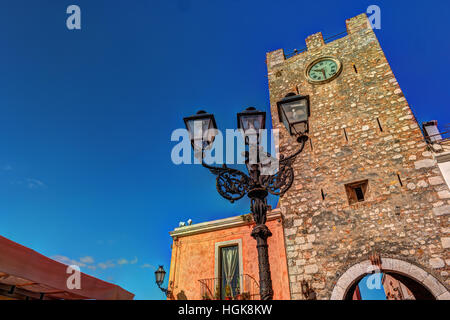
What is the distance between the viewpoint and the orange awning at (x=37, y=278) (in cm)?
327

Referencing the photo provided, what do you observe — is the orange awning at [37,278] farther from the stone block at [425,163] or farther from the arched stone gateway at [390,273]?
the stone block at [425,163]

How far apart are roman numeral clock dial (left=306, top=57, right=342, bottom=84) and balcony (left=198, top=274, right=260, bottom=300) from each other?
7.67 m

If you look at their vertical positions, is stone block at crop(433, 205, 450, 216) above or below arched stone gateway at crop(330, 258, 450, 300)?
above

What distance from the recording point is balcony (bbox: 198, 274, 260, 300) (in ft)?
25.7

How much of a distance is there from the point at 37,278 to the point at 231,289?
19.3 feet

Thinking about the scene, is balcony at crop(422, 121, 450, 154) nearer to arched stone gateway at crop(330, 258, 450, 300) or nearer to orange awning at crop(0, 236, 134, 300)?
arched stone gateway at crop(330, 258, 450, 300)

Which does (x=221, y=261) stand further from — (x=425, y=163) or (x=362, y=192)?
(x=425, y=163)

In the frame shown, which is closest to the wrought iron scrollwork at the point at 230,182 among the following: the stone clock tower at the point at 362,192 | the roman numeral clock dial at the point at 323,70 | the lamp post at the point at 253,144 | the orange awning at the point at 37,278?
the lamp post at the point at 253,144

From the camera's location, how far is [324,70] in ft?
35.1

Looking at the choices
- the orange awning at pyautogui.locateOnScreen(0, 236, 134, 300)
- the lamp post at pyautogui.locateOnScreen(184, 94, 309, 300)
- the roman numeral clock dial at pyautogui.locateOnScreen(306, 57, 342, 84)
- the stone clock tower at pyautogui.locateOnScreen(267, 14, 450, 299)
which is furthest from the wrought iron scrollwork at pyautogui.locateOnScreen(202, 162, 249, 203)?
the roman numeral clock dial at pyautogui.locateOnScreen(306, 57, 342, 84)

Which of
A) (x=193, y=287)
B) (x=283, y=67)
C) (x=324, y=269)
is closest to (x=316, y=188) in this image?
(x=324, y=269)

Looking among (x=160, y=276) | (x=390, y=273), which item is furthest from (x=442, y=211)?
(x=160, y=276)

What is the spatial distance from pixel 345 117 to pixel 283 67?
4.12 metres
